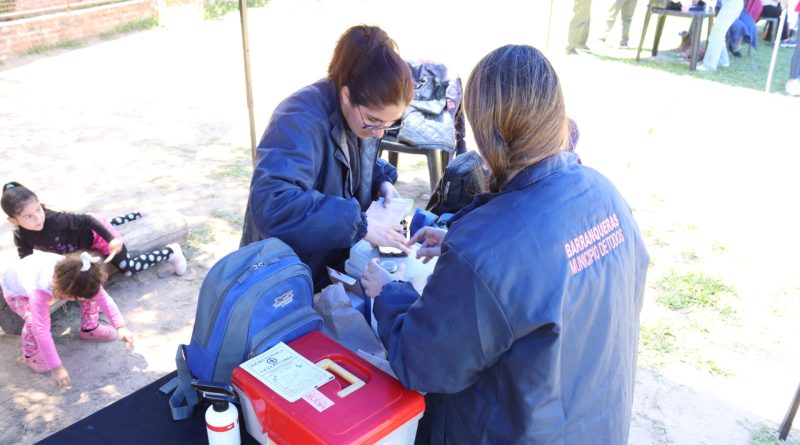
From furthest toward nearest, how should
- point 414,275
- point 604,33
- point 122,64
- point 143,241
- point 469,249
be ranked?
1. point 604,33
2. point 122,64
3. point 143,241
4. point 414,275
5. point 469,249

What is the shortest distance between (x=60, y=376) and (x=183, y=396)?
175 centimetres

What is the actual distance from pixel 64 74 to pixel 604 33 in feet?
27.6

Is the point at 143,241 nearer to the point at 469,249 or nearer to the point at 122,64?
the point at 469,249

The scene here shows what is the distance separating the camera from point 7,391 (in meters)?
3.02

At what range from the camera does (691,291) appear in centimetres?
409

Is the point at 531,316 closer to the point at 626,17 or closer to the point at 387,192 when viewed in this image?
the point at 387,192

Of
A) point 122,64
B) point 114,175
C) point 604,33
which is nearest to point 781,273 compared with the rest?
point 114,175

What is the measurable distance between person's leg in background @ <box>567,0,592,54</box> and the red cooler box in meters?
9.46

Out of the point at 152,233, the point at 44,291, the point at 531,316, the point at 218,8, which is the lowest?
the point at 152,233

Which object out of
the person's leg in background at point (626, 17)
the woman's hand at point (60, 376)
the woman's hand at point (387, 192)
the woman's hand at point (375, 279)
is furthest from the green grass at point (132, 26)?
the woman's hand at point (375, 279)

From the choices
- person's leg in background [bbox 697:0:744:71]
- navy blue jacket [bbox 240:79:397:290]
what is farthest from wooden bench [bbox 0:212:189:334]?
person's leg in background [bbox 697:0:744:71]

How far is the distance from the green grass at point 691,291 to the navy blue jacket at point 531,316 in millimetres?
2747

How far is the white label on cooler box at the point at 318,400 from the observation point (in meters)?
1.39

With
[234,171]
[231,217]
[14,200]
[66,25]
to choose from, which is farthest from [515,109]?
[66,25]
